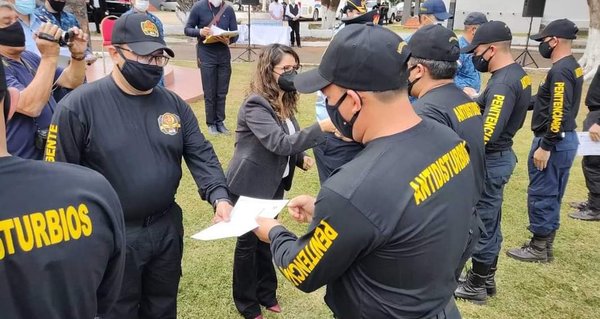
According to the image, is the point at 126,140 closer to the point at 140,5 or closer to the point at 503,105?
the point at 503,105

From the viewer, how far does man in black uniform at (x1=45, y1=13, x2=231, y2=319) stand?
2211mm

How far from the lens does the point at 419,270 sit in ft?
5.16

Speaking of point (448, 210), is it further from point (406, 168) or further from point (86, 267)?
point (86, 267)

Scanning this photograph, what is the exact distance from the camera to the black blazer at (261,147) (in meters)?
2.88

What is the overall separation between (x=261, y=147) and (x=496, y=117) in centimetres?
175

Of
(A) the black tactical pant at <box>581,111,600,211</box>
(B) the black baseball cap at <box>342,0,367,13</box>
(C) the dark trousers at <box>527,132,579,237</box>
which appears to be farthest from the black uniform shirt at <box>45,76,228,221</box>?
(A) the black tactical pant at <box>581,111,600,211</box>

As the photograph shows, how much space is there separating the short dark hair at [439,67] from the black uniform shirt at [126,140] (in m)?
1.50

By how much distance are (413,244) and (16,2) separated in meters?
4.04

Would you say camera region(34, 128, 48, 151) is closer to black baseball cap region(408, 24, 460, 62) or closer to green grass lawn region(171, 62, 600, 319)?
green grass lawn region(171, 62, 600, 319)

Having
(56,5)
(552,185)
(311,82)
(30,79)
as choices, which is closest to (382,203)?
(311,82)

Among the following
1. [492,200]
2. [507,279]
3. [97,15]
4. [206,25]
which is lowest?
[507,279]

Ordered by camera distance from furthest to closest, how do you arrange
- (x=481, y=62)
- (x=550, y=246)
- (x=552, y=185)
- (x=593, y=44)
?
1. (x=593, y=44)
2. (x=550, y=246)
3. (x=552, y=185)
4. (x=481, y=62)

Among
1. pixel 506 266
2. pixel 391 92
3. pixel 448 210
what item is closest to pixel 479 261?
pixel 506 266

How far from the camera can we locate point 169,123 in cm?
243
